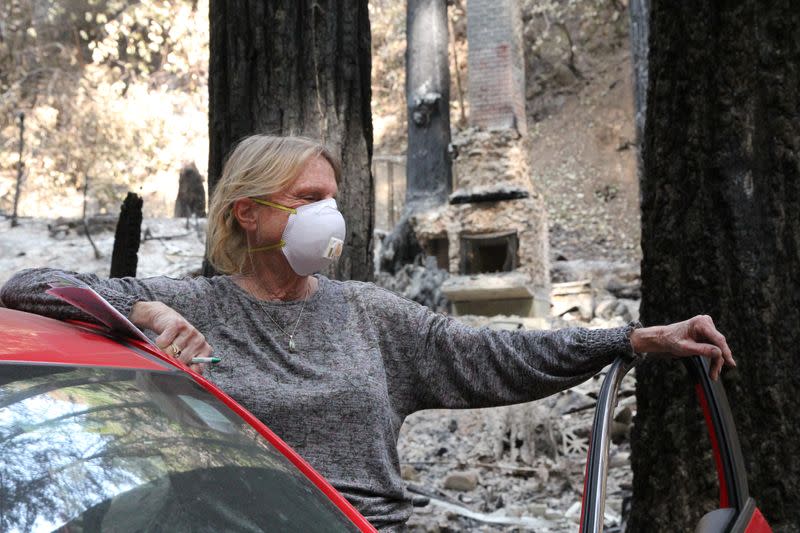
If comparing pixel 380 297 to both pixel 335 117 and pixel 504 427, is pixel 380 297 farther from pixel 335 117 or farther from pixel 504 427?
pixel 504 427

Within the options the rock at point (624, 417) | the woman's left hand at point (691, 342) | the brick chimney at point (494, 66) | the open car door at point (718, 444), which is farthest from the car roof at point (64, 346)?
the brick chimney at point (494, 66)

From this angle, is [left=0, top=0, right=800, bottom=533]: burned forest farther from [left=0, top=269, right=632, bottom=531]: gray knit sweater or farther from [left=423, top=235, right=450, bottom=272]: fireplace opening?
[left=423, top=235, right=450, bottom=272]: fireplace opening

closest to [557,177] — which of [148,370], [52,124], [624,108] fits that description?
[624,108]

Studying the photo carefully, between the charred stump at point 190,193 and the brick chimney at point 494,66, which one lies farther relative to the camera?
the brick chimney at point 494,66

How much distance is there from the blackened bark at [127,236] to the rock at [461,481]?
103 inches

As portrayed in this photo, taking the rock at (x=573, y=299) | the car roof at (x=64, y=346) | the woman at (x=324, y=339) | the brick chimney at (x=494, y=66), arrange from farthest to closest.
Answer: the brick chimney at (x=494, y=66) → the rock at (x=573, y=299) → the woman at (x=324, y=339) → the car roof at (x=64, y=346)

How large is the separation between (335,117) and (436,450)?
4527mm

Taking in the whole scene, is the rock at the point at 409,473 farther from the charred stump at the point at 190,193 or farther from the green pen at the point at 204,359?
the charred stump at the point at 190,193

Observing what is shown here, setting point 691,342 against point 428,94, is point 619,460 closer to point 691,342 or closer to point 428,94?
point 691,342

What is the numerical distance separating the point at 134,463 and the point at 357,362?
119 centimetres

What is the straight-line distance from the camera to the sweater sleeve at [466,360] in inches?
113

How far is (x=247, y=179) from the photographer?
3033 mm

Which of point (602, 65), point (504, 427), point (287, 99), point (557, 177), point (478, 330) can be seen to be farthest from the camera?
point (602, 65)

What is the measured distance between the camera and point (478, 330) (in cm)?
301
